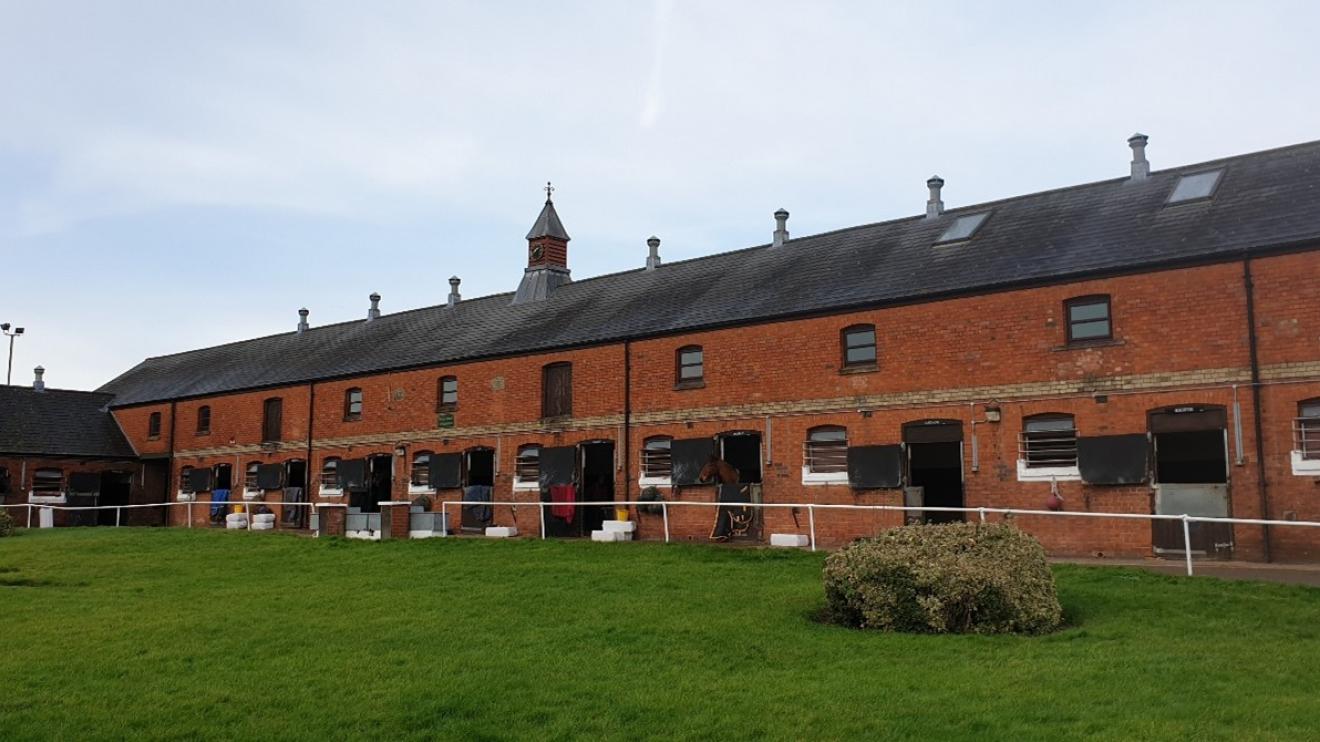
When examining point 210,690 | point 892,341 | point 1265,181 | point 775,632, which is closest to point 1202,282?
point 1265,181

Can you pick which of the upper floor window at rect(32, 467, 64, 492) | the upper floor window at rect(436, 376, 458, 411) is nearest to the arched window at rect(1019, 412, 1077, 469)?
the upper floor window at rect(436, 376, 458, 411)

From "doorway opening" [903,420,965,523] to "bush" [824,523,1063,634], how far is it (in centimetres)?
910

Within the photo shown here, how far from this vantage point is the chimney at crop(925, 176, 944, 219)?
26281mm

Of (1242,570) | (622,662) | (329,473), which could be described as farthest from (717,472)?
(329,473)

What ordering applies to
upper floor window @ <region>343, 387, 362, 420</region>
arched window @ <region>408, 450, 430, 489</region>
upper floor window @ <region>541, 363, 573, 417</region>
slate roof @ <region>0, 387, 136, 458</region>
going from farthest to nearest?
slate roof @ <region>0, 387, 136, 458</region> → upper floor window @ <region>343, 387, 362, 420</region> → arched window @ <region>408, 450, 430, 489</region> → upper floor window @ <region>541, 363, 573, 417</region>

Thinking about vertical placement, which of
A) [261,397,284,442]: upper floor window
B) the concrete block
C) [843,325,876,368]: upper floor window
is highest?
[843,325,876,368]: upper floor window

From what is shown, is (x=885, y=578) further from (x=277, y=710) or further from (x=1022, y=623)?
(x=277, y=710)

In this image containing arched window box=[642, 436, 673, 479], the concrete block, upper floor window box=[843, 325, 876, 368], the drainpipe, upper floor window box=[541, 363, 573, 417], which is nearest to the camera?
the drainpipe

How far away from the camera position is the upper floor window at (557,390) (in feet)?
94.2

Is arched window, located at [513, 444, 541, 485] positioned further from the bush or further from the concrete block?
the bush

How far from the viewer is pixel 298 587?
15.9m

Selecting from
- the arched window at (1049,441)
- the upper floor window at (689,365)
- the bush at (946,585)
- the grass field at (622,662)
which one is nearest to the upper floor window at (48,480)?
the grass field at (622,662)

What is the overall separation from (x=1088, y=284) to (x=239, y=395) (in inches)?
1150

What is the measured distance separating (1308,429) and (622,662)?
13786mm
